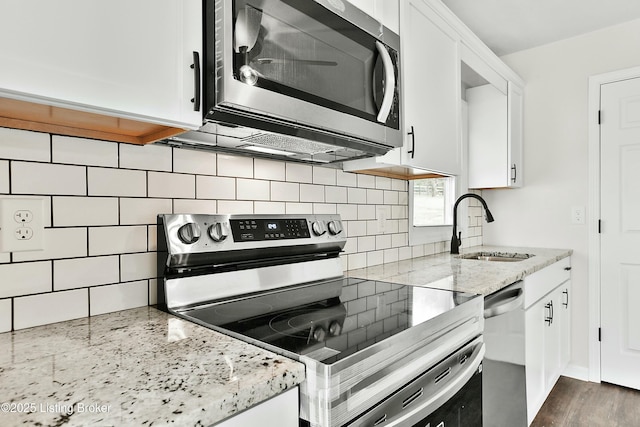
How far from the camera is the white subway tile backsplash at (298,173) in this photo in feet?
5.01

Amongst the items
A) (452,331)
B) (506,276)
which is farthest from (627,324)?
(452,331)

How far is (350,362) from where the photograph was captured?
74cm

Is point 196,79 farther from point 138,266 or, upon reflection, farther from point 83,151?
point 138,266

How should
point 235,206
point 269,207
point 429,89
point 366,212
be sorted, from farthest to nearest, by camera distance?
point 366,212 < point 429,89 < point 269,207 < point 235,206

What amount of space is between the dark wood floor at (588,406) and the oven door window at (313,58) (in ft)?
6.69

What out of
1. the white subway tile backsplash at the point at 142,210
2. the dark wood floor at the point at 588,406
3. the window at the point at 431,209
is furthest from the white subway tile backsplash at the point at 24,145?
the dark wood floor at the point at 588,406

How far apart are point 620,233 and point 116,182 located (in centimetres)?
303

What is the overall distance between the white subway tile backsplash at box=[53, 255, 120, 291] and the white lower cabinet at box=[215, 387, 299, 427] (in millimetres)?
632

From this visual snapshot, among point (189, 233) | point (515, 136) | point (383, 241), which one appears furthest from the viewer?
point (515, 136)

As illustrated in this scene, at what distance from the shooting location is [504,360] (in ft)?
5.22

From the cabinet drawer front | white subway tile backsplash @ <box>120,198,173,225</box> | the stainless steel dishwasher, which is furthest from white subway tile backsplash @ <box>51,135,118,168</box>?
the cabinet drawer front

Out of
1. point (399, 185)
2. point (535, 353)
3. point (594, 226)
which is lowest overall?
point (535, 353)

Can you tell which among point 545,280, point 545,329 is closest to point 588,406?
point 545,329

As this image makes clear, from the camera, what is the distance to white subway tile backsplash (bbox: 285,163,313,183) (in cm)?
153
